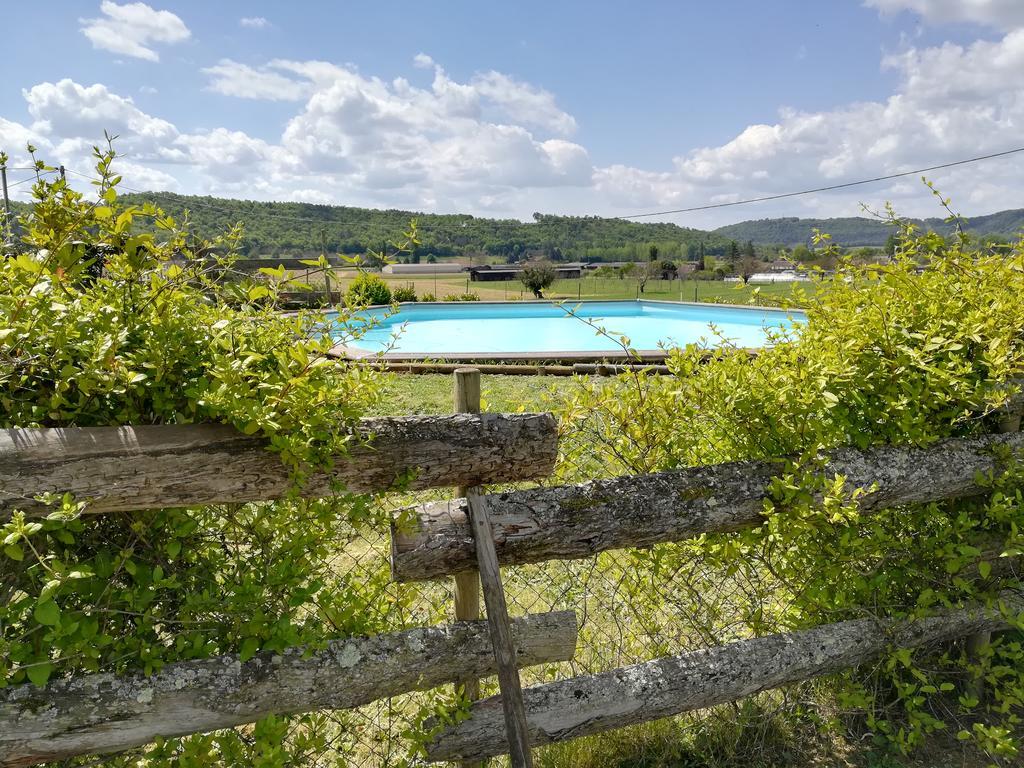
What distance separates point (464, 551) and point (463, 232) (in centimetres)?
7855

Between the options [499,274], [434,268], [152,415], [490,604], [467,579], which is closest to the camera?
[152,415]

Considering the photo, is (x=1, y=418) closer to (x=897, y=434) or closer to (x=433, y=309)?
(x=897, y=434)

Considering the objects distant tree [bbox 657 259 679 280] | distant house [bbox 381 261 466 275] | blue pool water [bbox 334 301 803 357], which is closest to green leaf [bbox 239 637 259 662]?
blue pool water [bbox 334 301 803 357]

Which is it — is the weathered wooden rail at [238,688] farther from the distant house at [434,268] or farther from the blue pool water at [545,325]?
the distant house at [434,268]

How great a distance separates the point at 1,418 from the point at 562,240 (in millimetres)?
97490

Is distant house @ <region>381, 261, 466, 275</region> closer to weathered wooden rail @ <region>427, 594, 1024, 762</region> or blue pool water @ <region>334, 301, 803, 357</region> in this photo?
blue pool water @ <region>334, 301, 803, 357</region>

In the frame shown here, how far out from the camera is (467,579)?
223 centimetres

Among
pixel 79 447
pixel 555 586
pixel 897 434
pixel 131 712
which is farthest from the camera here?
pixel 555 586

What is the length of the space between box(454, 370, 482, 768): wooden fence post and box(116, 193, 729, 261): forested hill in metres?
42.5

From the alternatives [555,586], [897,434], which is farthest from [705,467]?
[555,586]

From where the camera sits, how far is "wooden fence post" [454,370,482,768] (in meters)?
2.09

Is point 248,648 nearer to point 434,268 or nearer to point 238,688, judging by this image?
point 238,688

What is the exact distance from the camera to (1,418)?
65.5 inches

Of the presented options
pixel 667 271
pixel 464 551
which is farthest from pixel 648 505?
pixel 667 271
